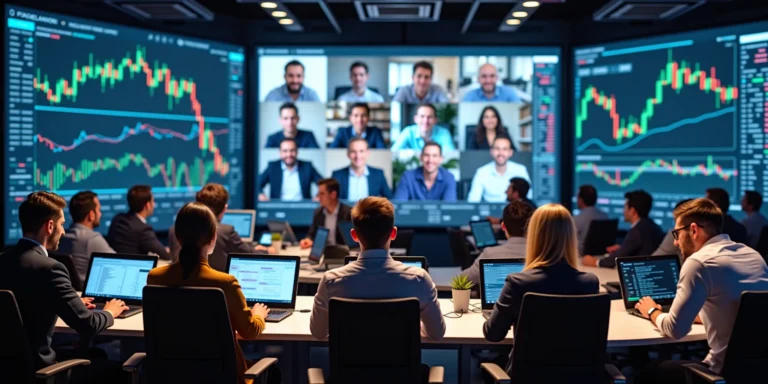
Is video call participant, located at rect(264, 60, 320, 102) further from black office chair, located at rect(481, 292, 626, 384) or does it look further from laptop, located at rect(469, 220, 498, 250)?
black office chair, located at rect(481, 292, 626, 384)

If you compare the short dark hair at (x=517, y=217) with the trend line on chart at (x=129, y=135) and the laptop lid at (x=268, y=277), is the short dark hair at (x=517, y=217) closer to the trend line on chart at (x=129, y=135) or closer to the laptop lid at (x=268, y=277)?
the laptop lid at (x=268, y=277)

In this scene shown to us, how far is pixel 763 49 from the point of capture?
7.00 metres

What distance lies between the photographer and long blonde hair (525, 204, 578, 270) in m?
3.19

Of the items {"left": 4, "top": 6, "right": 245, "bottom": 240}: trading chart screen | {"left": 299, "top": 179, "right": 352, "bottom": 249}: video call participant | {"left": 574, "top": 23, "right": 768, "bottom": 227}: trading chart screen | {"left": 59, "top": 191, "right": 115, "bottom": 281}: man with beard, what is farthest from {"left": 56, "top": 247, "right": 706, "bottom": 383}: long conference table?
{"left": 574, "top": 23, "right": 768, "bottom": 227}: trading chart screen

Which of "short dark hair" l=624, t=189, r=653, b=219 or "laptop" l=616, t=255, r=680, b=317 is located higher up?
"short dark hair" l=624, t=189, r=653, b=219

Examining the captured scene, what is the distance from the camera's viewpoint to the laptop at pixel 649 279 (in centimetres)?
413

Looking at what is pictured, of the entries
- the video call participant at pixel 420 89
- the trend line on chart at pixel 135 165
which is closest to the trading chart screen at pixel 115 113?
the trend line on chart at pixel 135 165

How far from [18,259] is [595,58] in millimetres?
6999

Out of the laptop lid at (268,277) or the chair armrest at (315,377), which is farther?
the laptop lid at (268,277)

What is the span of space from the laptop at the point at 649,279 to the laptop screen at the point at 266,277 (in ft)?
6.01

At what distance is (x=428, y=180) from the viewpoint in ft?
29.3

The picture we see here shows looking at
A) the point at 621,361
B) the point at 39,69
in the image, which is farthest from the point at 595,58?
the point at 39,69

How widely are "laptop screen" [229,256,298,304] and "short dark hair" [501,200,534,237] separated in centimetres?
130

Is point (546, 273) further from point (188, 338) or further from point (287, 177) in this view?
point (287, 177)
